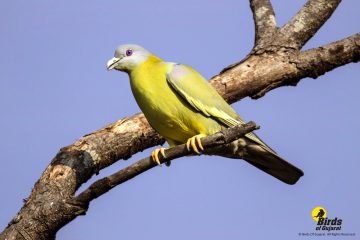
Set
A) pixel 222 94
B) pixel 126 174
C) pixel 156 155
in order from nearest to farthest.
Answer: pixel 126 174 → pixel 156 155 → pixel 222 94

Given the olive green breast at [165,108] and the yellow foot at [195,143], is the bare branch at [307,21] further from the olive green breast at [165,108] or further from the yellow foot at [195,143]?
the yellow foot at [195,143]

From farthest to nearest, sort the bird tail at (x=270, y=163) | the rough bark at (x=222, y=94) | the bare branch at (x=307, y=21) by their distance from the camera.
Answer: the bare branch at (x=307, y=21), the bird tail at (x=270, y=163), the rough bark at (x=222, y=94)

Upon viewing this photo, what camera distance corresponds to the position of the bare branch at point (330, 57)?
6.77m

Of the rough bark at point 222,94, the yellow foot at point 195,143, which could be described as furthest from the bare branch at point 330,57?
the yellow foot at point 195,143

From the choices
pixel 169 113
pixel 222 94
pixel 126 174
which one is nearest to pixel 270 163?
pixel 169 113

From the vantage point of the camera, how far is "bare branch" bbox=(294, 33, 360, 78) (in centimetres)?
677

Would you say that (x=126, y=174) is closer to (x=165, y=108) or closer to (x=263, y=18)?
(x=165, y=108)

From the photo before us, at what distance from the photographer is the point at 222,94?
6691 mm

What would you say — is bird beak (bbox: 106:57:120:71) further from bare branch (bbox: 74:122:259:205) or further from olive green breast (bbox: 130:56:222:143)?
bare branch (bbox: 74:122:259:205)

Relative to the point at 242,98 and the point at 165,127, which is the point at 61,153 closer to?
the point at 165,127

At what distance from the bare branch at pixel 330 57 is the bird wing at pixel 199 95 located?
1503 millimetres

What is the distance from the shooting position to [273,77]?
6.73m

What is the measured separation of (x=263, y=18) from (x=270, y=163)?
95.2 inches

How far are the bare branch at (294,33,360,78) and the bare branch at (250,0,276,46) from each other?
0.59 meters
